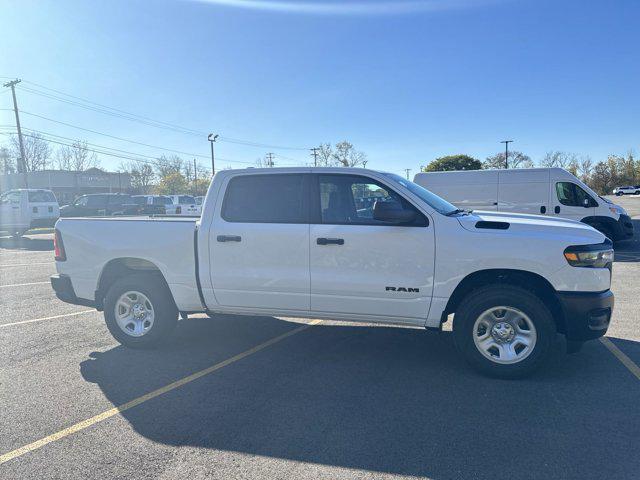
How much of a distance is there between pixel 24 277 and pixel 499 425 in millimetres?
10576

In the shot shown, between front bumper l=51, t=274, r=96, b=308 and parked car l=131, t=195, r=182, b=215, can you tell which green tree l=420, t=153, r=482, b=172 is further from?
front bumper l=51, t=274, r=96, b=308

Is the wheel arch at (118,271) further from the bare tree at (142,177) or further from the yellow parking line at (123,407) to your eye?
the bare tree at (142,177)

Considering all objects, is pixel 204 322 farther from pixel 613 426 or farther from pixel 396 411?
pixel 613 426

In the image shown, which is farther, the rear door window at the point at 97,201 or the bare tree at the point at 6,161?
the bare tree at the point at 6,161

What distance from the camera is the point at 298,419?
356 cm

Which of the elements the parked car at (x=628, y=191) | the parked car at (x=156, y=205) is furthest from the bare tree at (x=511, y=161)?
the parked car at (x=156, y=205)

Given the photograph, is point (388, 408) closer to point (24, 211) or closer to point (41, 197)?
point (24, 211)

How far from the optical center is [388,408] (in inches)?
146

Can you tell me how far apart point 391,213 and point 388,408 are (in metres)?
1.70

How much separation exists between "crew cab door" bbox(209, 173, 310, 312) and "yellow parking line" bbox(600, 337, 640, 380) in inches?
127

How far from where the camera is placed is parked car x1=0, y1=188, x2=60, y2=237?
1888 centimetres

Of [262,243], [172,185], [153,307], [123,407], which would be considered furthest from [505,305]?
[172,185]

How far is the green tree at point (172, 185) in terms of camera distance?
7675cm

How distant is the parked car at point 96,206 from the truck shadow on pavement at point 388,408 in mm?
23859
